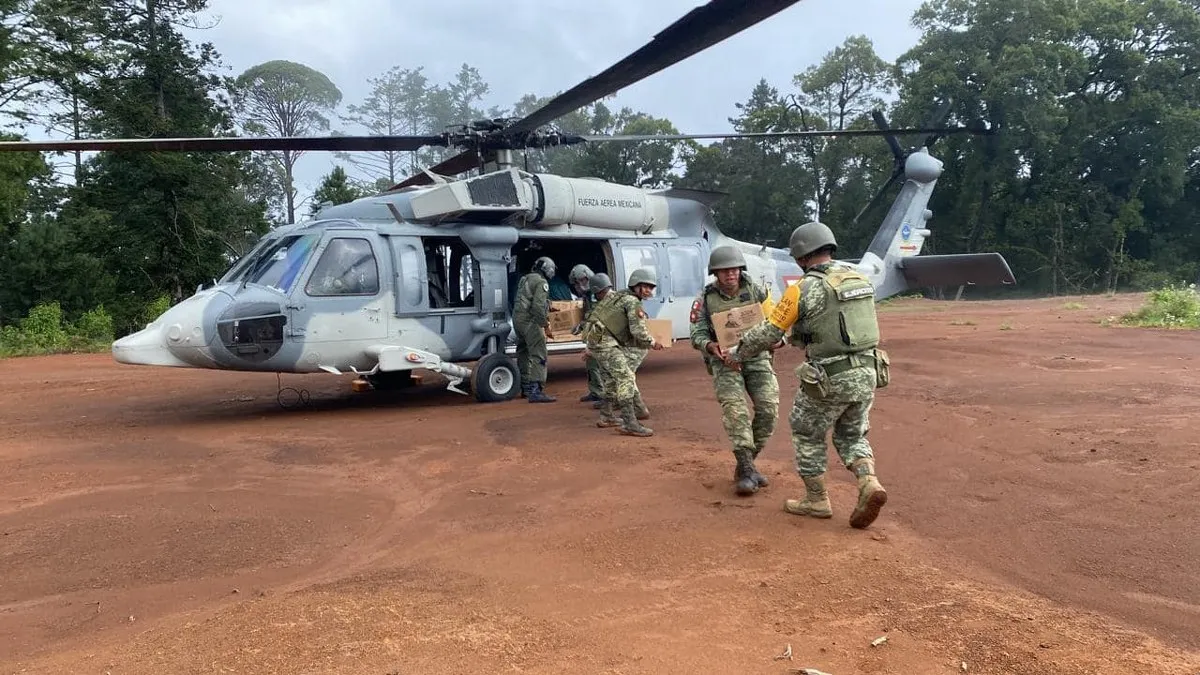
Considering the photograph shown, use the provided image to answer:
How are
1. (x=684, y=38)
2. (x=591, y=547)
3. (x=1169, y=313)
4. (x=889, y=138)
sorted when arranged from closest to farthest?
(x=684, y=38), (x=591, y=547), (x=889, y=138), (x=1169, y=313)

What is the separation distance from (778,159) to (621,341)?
3496 cm

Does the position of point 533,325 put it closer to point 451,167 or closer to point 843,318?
point 451,167

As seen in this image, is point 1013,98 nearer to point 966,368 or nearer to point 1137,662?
point 966,368

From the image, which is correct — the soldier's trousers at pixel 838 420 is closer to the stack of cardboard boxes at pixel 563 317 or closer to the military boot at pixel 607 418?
the military boot at pixel 607 418

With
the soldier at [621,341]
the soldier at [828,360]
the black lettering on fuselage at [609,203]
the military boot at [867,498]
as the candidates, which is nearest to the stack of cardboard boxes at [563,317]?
the black lettering on fuselage at [609,203]

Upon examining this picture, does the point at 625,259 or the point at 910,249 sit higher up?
the point at 910,249

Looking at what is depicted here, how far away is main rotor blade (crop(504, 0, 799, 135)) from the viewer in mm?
3031

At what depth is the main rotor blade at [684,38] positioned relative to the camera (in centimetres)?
303

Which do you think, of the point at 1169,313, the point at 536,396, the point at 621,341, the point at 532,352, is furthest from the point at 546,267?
the point at 1169,313

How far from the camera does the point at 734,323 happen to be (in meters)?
5.16

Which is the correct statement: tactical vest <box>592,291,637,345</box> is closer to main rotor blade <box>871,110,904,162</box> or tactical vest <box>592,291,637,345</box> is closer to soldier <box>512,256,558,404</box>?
soldier <box>512,256,558,404</box>

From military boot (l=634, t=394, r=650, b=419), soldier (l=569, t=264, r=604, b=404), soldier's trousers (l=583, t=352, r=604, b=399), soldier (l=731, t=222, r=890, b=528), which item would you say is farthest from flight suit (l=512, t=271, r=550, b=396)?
soldier (l=731, t=222, r=890, b=528)

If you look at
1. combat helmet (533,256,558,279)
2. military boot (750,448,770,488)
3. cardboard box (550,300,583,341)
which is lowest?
military boot (750,448,770,488)

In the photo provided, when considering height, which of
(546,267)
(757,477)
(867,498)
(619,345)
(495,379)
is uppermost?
(546,267)
